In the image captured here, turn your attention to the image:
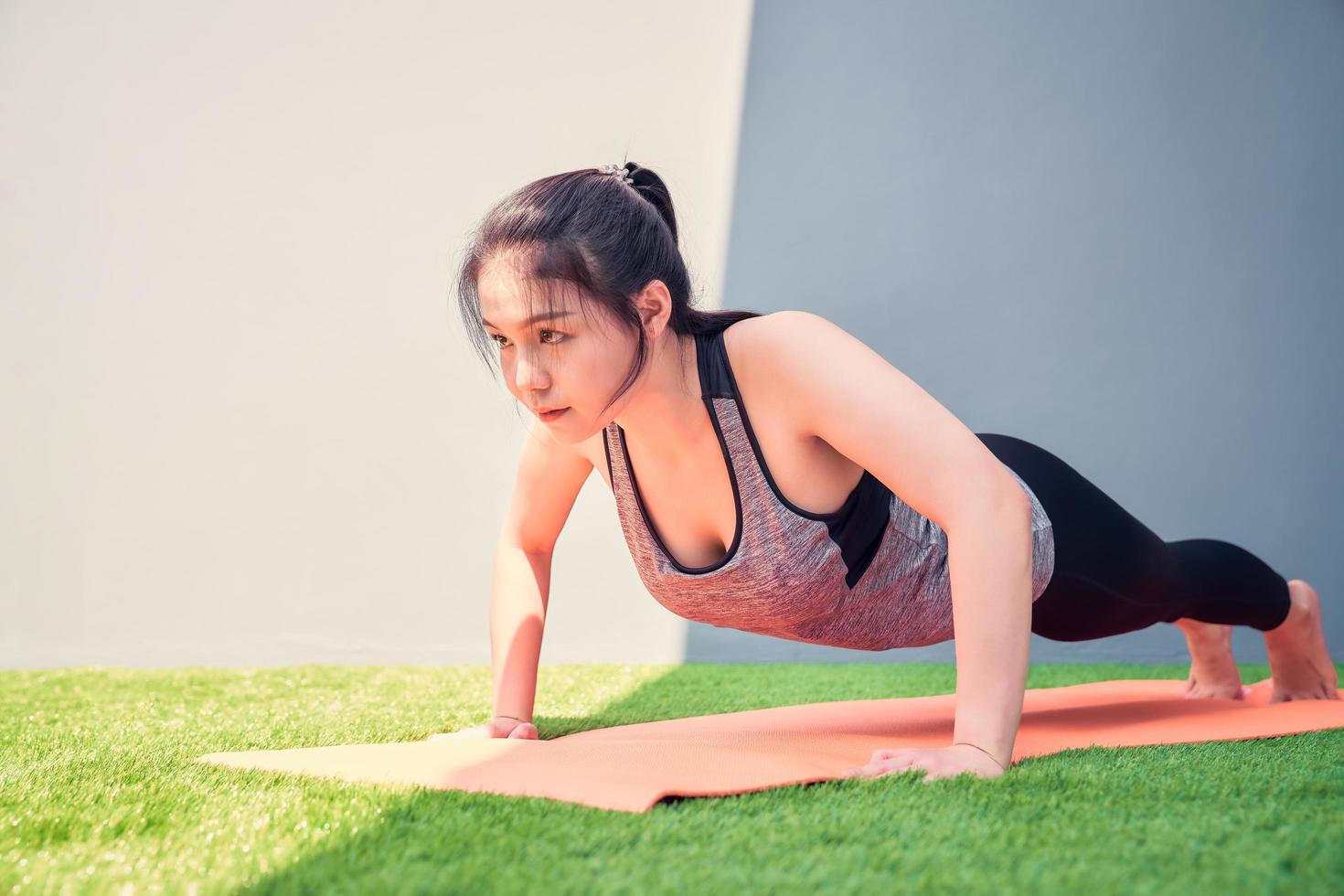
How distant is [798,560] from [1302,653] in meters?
1.07

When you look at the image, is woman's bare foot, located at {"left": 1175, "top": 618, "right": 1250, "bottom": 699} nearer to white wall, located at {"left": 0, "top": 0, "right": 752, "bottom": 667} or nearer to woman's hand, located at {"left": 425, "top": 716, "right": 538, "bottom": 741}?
woman's hand, located at {"left": 425, "top": 716, "right": 538, "bottom": 741}

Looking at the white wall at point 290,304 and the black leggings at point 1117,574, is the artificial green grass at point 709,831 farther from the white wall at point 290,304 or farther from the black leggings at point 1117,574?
the white wall at point 290,304

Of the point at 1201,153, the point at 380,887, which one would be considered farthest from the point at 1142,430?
the point at 380,887

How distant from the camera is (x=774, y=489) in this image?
133 centimetres

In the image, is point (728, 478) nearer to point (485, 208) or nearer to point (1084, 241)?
point (485, 208)

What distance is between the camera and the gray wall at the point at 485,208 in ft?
9.65

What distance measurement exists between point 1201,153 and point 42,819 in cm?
357

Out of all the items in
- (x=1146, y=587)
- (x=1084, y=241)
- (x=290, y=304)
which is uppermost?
(x=1084, y=241)

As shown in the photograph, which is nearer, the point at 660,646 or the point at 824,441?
the point at 824,441

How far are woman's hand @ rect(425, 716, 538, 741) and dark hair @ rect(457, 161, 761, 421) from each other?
21.1 inches

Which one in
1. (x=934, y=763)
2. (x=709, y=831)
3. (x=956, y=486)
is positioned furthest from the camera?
(x=956, y=486)

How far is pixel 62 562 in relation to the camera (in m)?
2.88

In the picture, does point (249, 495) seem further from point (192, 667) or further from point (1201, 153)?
point (1201, 153)

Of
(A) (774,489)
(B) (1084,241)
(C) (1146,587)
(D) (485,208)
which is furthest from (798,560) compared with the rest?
(B) (1084,241)
